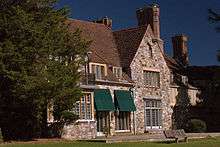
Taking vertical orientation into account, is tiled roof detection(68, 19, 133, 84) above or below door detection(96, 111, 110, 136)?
above

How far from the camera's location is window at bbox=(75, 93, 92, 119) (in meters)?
46.9

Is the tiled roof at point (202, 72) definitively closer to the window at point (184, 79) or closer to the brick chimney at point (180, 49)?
the brick chimney at point (180, 49)

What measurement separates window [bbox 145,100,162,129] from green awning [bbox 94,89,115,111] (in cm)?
676

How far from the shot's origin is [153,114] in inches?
2295

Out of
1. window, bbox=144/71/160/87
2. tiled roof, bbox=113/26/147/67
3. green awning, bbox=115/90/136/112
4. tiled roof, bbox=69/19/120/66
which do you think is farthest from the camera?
window, bbox=144/71/160/87

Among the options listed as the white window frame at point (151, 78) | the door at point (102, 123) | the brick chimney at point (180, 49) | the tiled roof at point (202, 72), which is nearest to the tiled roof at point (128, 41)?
the white window frame at point (151, 78)

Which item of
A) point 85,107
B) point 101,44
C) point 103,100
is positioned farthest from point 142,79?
point 85,107

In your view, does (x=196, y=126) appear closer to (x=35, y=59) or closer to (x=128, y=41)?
(x=128, y=41)

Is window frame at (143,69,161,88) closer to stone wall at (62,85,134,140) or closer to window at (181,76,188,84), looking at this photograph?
window at (181,76,188,84)

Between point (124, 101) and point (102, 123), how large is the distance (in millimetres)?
3311

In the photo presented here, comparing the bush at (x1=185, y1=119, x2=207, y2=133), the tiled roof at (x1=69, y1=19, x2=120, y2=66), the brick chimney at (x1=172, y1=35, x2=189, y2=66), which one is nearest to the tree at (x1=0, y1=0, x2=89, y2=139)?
the tiled roof at (x1=69, y1=19, x2=120, y2=66)

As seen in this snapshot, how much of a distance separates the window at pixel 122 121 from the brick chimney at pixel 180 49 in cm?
2042

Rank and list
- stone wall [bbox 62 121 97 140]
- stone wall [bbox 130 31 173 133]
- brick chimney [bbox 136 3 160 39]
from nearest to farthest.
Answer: stone wall [bbox 62 121 97 140] → stone wall [bbox 130 31 173 133] → brick chimney [bbox 136 3 160 39]

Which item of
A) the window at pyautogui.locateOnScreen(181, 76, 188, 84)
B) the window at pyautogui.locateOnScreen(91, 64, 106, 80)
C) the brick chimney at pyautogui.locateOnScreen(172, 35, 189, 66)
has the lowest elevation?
the window at pyautogui.locateOnScreen(91, 64, 106, 80)
